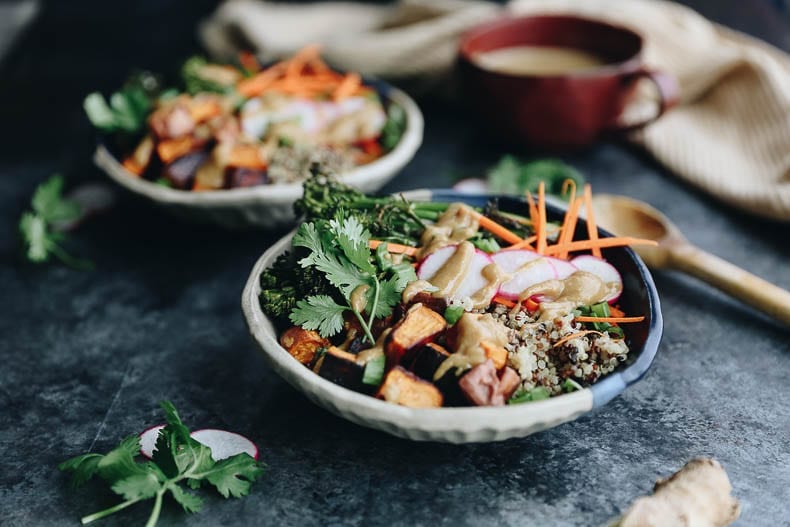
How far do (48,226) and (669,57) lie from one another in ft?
7.85

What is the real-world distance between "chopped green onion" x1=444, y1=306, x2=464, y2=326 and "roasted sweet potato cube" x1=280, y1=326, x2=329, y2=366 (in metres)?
0.26

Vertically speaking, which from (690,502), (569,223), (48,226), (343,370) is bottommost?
(48,226)

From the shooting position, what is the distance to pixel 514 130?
9.42ft

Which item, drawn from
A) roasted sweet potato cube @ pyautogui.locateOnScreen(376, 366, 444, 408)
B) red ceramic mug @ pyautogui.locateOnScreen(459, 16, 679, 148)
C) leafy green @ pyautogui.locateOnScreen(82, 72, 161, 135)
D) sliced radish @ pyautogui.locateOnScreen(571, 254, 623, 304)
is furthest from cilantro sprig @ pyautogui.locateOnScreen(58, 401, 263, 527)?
red ceramic mug @ pyautogui.locateOnScreen(459, 16, 679, 148)

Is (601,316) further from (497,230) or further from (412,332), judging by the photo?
(412,332)

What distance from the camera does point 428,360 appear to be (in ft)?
5.23

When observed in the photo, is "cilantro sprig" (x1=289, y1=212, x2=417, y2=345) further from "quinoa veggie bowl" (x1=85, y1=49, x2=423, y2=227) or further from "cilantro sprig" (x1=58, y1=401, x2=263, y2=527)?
"quinoa veggie bowl" (x1=85, y1=49, x2=423, y2=227)

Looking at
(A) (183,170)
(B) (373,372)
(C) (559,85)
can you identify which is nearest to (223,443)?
(B) (373,372)

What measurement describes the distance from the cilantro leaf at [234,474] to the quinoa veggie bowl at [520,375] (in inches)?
8.3

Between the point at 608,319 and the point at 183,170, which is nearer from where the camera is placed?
the point at 608,319

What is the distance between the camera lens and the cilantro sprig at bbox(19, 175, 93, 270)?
7.98 feet

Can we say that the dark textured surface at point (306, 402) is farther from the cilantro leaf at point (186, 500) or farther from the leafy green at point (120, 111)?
Result: the leafy green at point (120, 111)

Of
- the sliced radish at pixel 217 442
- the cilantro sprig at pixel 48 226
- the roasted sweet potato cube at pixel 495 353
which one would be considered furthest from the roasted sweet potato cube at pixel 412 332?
the cilantro sprig at pixel 48 226

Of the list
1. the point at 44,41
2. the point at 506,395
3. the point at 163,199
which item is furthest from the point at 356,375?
the point at 44,41
